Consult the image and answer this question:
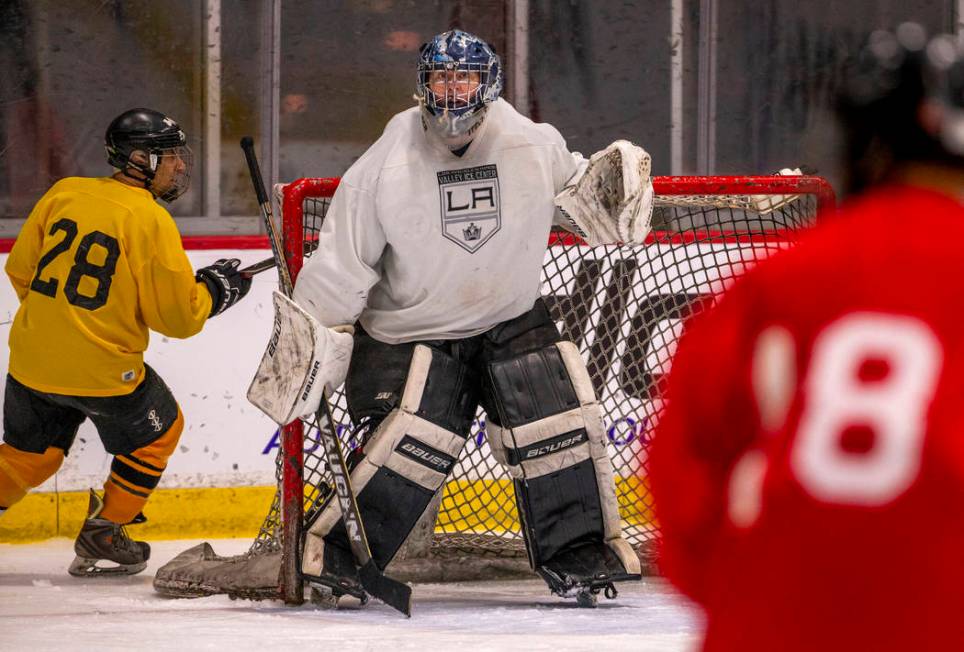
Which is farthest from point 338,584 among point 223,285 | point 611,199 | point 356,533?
point 611,199

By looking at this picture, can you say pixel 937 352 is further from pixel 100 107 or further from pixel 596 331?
pixel 100 107

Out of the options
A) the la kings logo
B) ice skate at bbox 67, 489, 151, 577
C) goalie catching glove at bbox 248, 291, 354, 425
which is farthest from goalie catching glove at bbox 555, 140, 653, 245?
ice skate at bbox 67, 489, 151, 577

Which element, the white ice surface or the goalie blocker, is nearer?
the white ice surface

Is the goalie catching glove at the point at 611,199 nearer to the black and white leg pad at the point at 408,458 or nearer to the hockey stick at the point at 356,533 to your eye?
the black and white leg pad at the point at 408,458

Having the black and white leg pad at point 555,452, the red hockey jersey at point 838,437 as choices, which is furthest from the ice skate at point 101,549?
the red hockey jersey at point 838,437

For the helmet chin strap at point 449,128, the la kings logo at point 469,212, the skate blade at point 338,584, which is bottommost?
the skate blade at point 338,584

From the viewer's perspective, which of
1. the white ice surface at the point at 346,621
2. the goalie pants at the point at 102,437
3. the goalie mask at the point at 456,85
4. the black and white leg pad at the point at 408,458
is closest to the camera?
the white ice surface at the point at 346,621

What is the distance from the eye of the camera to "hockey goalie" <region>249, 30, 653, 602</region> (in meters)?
3.28

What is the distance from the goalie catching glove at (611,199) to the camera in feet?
10.8

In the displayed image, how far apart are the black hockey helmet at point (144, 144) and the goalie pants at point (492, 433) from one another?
86 cm

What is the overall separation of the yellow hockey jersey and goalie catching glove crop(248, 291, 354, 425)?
21.9 inches

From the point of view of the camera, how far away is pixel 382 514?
11.1 feet

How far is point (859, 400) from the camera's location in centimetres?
111

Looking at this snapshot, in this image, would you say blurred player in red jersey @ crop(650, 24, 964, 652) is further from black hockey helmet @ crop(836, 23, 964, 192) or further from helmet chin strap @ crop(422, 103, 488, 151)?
helmet chin strap @ crop(422, 103, 488, 151)
